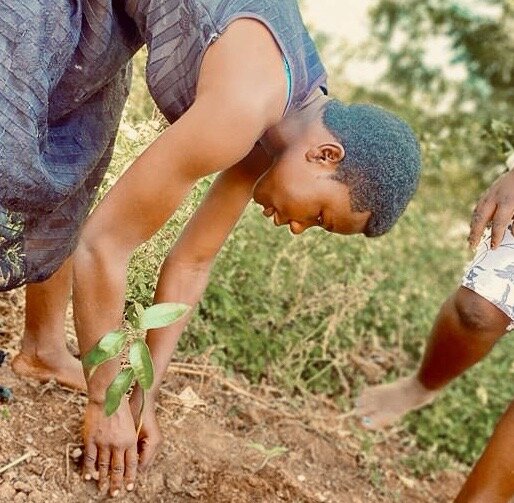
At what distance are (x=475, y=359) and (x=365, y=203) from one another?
36.9 inches

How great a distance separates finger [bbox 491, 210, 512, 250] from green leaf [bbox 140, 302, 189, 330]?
943mm

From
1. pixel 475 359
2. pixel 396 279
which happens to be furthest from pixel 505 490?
pixel 396 279

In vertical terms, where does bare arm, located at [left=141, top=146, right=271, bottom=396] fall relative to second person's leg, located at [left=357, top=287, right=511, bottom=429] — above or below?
above

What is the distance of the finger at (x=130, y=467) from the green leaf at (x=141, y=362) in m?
0.39

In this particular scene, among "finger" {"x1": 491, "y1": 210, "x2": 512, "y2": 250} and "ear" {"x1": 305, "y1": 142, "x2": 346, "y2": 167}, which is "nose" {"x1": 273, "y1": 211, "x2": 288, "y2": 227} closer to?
"ear" {"x1": 305, "y1": 142, "x2": 346, "y2": 167}

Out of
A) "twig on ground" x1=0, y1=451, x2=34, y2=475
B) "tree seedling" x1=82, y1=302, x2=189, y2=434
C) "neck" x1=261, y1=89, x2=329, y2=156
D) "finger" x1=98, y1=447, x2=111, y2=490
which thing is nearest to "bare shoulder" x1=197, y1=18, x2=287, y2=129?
"neck" x1=261, y1=89, x2=329, y2=156

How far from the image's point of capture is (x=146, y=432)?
2301 mm

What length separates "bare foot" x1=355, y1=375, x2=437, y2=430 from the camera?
9.91 feet

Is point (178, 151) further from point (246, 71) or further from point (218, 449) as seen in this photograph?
point (218, 449)

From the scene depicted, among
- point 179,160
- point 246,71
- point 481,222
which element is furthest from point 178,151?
point 481,222

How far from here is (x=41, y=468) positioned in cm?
224

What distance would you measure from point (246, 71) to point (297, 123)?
0.29 m

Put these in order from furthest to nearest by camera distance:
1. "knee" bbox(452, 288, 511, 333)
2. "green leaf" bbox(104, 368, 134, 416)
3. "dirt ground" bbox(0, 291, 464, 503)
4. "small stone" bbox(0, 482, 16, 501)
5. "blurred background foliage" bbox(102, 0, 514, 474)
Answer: "blurred background foliage" bbox(102, 0, 514, 474) → "knee" bbox(452, 288, 511, 333) → "dirt ground" bbox(0, 291, 464, 503) → "small stone" bbox(0, 482, 16, 501) → "green leaf" bbox(104, 368, 134, 416)

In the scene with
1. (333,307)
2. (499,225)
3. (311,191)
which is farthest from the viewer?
(333,307)
